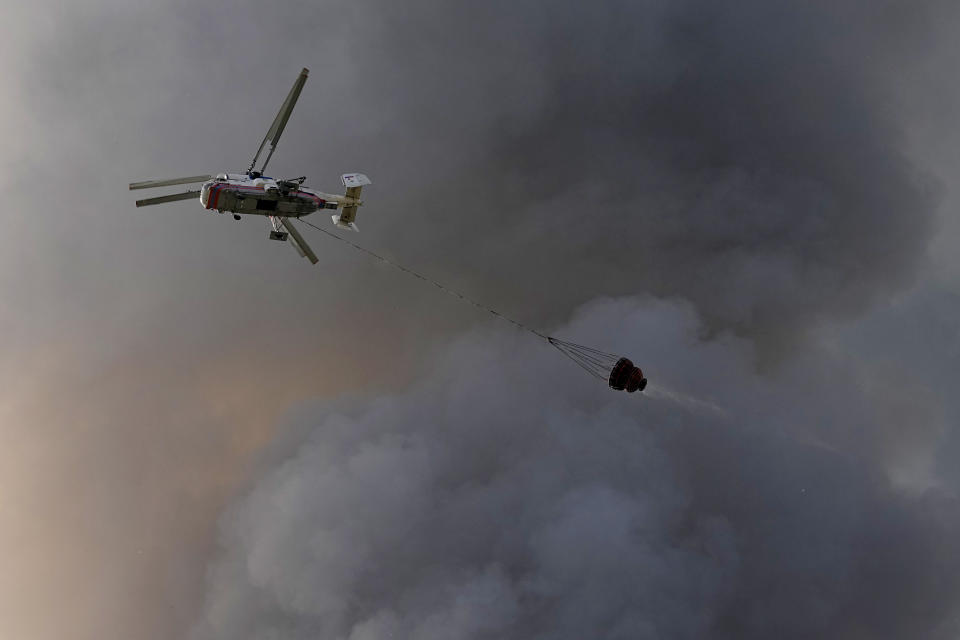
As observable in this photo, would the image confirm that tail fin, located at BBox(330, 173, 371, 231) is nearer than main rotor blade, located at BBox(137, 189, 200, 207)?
No

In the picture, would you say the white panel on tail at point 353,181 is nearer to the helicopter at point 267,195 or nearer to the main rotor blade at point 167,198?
the helicopter at point 267,195

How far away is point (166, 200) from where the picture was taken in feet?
403

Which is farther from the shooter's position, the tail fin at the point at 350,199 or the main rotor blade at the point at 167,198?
the tail fin at the point at 350,199

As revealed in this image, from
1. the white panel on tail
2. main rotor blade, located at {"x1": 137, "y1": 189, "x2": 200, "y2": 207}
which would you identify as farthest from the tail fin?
main rotor blade, located at {"x1": 137, "y1": 189, "x2": 200, "y2": 207}

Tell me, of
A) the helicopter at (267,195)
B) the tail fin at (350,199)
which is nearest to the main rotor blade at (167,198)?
the helicopter at (267,195)

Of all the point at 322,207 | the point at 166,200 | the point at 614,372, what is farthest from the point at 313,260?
the point at 614,372

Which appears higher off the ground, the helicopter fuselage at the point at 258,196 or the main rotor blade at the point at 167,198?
the helicopter fuselage at the point at 258,196

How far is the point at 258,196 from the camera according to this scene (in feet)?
413

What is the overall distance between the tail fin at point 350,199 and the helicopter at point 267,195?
1.78 meters

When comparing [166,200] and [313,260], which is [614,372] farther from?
[166,200]

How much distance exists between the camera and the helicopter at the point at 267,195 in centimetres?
12231

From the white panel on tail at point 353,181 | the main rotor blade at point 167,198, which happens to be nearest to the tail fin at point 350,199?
the white panel on tail at point 353,181

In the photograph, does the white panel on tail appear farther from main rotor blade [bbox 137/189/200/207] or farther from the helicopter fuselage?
main rotor blade [bbox 137/189/200/207]

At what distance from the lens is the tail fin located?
457 feet
